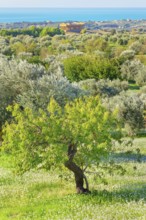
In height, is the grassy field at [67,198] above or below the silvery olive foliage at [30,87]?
below

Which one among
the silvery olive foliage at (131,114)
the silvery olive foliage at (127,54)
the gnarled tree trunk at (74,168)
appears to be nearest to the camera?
the gnarled tree trunk at (74,168)

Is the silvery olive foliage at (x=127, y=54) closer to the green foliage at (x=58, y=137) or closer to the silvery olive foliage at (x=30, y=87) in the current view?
the silvery olive foliage at (x=30, y=87)

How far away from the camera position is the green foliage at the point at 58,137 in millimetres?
15688

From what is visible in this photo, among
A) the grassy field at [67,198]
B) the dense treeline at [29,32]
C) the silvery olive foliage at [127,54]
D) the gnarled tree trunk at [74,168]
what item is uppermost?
the dense treeline at [29,32]

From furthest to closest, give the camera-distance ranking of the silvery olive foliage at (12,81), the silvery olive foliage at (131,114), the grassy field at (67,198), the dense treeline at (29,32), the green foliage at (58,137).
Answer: the dense treeline at (29,32), the silvery olive foliage at (131,114), the silvery olive foliage at (12,81), the green foliage at (58,137), the grassy field at (67,198)

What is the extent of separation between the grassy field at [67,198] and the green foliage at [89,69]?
188 feet

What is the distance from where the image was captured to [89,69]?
7869 cm

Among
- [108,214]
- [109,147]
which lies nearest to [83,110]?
[109,147]

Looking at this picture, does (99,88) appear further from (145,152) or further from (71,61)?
(145,152)

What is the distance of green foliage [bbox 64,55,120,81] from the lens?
7800cm

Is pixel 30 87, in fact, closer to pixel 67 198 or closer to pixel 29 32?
pixel 67 198

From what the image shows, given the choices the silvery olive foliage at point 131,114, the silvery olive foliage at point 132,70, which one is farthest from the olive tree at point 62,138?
the silvery olive foliage at point 132,70

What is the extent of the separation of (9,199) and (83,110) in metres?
5.34

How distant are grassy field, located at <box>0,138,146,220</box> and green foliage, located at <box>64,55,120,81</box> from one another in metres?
57.2
